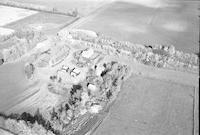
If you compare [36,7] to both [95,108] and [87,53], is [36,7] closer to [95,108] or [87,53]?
[87,53]

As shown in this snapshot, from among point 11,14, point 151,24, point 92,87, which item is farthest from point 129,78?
point 11,14

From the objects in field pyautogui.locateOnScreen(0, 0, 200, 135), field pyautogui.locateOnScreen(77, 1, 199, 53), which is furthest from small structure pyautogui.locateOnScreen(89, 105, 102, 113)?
field pyautogui.locateOnScreen(77, 1, 199, 53)

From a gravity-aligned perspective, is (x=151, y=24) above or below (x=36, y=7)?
below

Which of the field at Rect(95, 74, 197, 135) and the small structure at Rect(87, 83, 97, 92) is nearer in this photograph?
the field at Rect(95, 74, 197, 135)

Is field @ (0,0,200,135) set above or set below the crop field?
below

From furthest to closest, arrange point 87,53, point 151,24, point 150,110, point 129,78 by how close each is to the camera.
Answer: point 151,24 < point 87,53 < point 129,78 < point 150,110

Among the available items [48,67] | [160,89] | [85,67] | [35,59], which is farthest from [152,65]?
Result: [35,59]

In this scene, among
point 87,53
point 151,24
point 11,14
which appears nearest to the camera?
point 87,53

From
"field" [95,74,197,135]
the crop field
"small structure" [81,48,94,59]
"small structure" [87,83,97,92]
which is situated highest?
the crop field

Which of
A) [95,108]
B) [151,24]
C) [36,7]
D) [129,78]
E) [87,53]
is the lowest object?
[95,108]

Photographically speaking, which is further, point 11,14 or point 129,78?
→ point 11,14

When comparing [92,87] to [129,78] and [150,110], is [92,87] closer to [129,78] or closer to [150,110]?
[129,78]

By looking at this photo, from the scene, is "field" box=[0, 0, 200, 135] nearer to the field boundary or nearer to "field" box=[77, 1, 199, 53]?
"field" box=[77, 1, 199, 53]

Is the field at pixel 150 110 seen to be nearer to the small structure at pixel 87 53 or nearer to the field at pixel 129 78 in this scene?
the field at pixel 129 78
